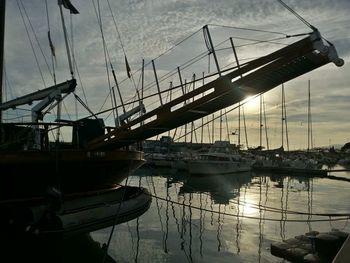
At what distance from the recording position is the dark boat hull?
12953 mm

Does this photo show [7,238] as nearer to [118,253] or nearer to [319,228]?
[118,253]

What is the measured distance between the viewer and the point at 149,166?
2203 inches

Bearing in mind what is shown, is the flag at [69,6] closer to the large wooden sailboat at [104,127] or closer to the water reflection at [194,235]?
the large wooden sailboat at [104,127]

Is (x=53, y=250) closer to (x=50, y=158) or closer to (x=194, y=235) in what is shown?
(x=50, y=158)

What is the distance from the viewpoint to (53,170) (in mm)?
13656

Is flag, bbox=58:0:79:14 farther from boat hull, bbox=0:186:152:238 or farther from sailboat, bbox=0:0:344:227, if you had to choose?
boat hull, bbox=0:186:152:238

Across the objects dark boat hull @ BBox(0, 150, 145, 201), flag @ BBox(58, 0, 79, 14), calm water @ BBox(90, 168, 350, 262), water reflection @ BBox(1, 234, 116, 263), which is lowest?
calm water @ BBox(90, 168, 350, 262)

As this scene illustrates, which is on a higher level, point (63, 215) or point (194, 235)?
point (63, 215)

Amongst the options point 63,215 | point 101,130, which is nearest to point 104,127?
point 101,130

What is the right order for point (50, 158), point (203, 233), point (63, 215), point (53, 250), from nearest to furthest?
point (53, 250), point (63, 215), point (50, 158), point (203, 233)

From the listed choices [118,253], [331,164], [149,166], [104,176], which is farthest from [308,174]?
[118,253]

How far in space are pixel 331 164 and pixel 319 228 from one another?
236 feet

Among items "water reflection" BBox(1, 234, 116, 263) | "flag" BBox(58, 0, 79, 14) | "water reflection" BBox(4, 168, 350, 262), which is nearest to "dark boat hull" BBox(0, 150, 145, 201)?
"water reflection" BBox(1, 234, 116, 263)

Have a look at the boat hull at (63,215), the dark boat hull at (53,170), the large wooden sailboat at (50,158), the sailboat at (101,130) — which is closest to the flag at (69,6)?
the sailboat at (101,130)
